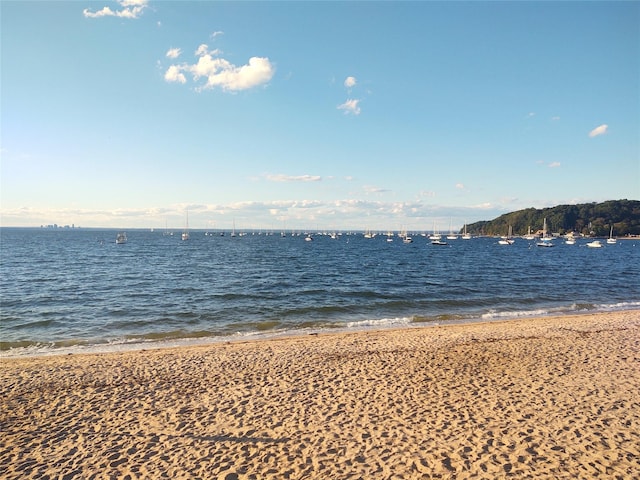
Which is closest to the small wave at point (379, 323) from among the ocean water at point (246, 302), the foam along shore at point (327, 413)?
the ocean water at point (246, 302)

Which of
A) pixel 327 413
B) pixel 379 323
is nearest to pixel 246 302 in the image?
pixel 379 323

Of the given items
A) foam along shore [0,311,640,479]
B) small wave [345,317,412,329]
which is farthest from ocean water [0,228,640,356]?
foam along shore [0,311,640,479]

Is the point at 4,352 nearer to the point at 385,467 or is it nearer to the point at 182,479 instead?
the point at 182,479

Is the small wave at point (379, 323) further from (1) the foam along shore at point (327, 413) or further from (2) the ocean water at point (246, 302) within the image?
(1) the foam along shore at point (327, 413)

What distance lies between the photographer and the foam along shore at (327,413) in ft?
24.1

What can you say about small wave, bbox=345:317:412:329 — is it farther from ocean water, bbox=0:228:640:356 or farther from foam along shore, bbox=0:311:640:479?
foam along shore, bbox=0:311:640:479

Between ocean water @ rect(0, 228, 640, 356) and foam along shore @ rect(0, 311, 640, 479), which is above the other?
foam along shore @ rect(0, 311, 640, 479)

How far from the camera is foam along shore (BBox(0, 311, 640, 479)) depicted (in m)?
7.34

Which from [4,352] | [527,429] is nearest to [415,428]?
[527,429]

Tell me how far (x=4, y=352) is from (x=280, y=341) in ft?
40.9

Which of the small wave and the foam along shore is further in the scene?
the small wave

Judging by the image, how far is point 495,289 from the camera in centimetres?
3503

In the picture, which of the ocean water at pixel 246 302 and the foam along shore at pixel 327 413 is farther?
the ocean water at pixel 246 302

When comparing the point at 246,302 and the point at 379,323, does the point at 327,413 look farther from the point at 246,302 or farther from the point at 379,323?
the point at 246,302
